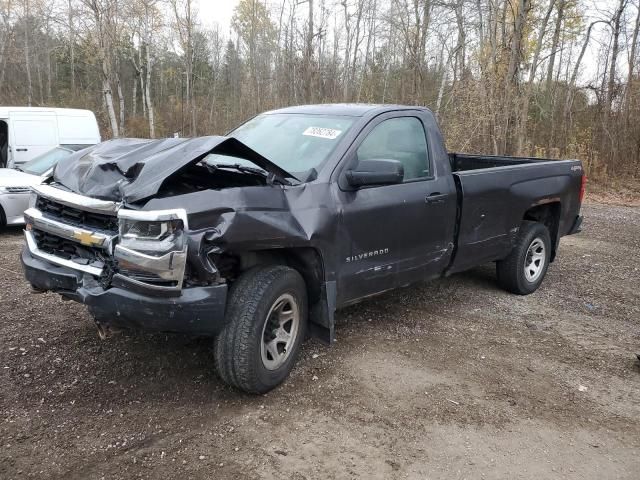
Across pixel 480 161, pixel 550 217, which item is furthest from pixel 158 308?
pixel 480 161

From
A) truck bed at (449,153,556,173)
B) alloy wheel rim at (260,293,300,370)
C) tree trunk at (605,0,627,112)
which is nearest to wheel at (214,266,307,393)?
alloy wheel rim at (260,293,300,370)

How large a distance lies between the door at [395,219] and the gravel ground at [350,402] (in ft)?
1.99

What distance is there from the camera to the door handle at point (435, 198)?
172 inches

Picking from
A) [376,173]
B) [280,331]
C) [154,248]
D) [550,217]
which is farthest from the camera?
[550,217]

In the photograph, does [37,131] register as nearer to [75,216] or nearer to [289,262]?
[75,216]

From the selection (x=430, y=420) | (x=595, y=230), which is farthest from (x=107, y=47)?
(x=430, y=420)

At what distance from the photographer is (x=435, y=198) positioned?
444 cm

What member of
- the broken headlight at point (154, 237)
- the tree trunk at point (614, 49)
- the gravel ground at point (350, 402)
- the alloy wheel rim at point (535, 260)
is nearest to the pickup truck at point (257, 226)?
the broken headlight at point (154, 237)

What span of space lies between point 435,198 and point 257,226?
193 cm

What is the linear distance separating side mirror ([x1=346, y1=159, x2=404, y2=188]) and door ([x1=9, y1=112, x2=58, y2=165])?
9.78 meters

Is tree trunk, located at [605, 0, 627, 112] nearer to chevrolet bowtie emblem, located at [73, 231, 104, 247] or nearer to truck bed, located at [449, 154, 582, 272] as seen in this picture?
truck bed, located at [449, 154, 582, 272]

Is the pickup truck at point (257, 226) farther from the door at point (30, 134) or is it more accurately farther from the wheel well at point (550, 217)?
the door at point (30, 134)

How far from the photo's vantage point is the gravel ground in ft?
9.16

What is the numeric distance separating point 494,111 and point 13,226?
1168cm
